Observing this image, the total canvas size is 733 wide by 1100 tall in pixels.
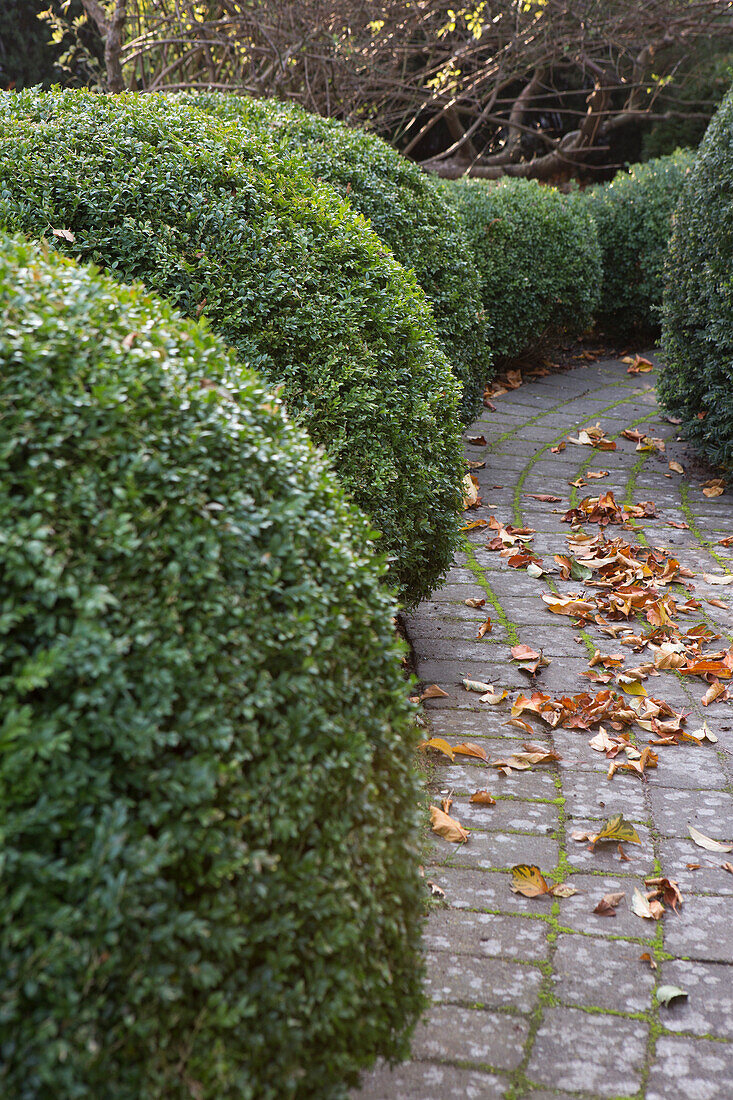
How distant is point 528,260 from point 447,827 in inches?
254

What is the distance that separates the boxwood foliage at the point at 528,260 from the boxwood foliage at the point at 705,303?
1.70 m

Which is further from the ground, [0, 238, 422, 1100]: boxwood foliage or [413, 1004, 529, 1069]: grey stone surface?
[0, 238, 422, 1100]: boxwood foliage

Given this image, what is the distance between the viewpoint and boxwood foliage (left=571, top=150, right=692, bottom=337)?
31.2 ft

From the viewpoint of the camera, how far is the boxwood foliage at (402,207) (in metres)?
4.91

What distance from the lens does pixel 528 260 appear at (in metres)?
8.19

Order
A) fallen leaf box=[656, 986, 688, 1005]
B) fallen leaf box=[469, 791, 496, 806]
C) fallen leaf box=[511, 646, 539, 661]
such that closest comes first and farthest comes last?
fallen leaf box=[656, 986, 688, 1005]
fallen leaf box=[469, 791, 496, 806]
fallen leaf box=[511, 646, 539, 661]

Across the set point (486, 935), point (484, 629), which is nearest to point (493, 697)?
point (484, 629)

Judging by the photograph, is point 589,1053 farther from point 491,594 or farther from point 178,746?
point 491,594

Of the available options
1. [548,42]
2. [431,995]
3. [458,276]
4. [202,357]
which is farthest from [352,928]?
[548,42]

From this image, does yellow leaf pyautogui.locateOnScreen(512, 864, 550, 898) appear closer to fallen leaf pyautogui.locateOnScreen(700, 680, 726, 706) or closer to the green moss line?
fallen leaf pyautogui.locateOnScreen(700, 680, 726, 706)

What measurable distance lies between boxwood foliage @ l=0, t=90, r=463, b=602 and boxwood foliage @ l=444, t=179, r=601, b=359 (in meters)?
4.55

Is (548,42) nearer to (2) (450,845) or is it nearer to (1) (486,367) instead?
(1) (486,367)

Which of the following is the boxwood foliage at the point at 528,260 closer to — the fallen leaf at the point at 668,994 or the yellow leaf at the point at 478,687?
the yellow leaf at the point at 478,687

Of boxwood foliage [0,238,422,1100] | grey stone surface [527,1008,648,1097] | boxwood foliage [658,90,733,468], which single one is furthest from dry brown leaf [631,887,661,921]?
boxwood foliage [658,90,733,468]
